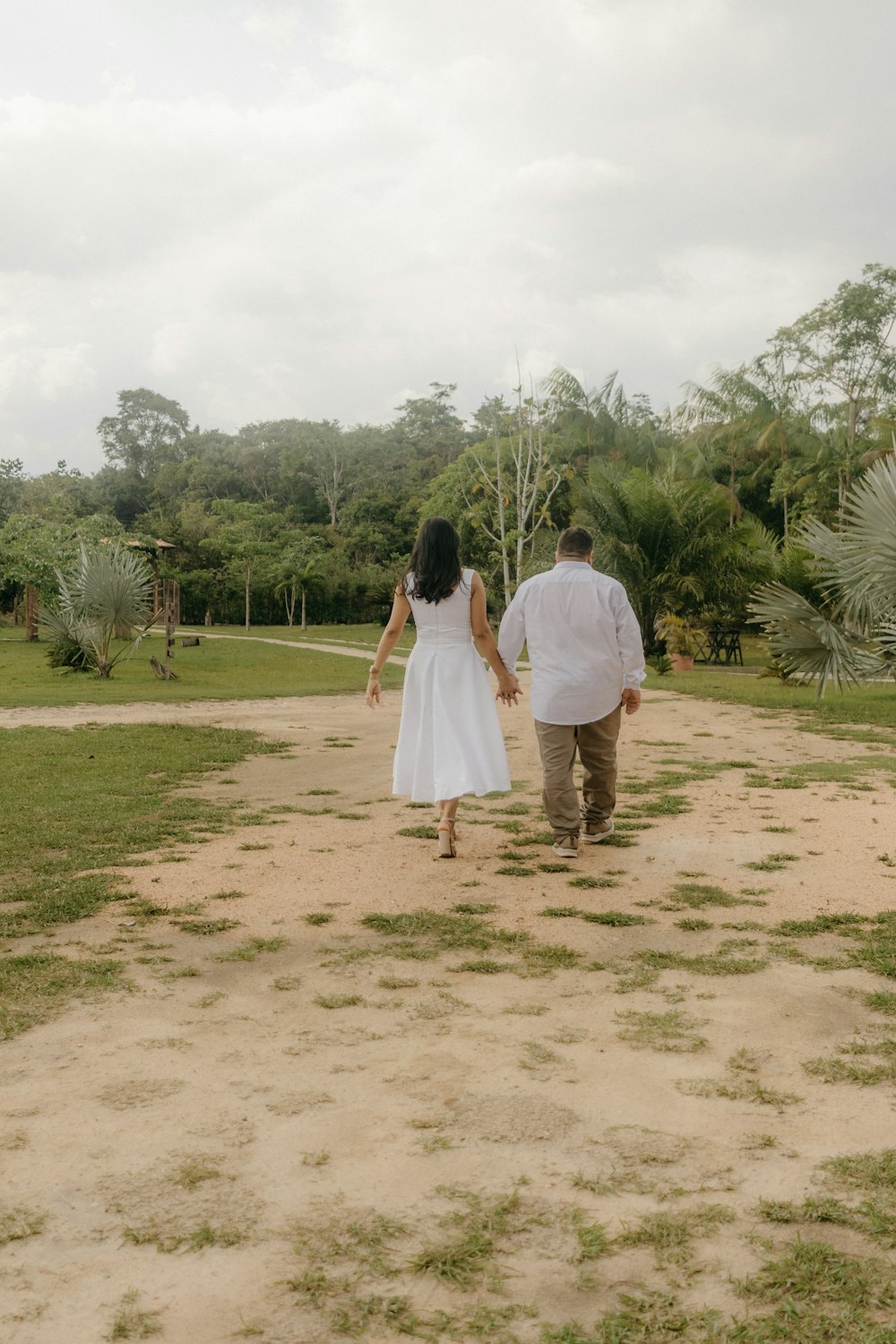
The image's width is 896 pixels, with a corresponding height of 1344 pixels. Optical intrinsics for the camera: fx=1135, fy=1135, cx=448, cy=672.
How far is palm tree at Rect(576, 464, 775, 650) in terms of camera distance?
28062mm

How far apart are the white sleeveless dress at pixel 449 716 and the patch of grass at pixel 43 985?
2345mm

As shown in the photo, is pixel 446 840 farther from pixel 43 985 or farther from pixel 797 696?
pixel 797 696

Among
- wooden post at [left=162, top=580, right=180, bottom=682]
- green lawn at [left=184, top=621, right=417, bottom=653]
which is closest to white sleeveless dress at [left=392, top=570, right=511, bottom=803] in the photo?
wooden post at [left=162, top=580, right=180, bottom=682]

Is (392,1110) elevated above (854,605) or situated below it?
below

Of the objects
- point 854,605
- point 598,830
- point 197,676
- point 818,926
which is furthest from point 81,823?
point 197,676

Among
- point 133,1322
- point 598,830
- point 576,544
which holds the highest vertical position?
point 576,544

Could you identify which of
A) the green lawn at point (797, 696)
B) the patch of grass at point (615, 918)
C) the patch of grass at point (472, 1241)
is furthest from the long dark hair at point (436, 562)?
the green lawn at point (797, 696)

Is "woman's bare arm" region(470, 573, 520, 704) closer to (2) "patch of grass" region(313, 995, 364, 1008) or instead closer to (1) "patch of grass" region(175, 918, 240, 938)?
(1) "patch of grass" region(175, 918, 240, 938)

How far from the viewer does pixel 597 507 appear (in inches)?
1144

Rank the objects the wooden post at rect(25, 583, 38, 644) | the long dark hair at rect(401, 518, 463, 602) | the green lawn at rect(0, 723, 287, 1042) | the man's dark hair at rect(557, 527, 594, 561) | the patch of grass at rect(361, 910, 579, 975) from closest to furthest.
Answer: the green lawn at rect(0, 723, 287, 1042) < the patch of grass at rect(361, 910, 579, 975) < the long dark hair at rect(401, 518, 463, 602) < the man's dark hair at rect(557, 527, 594, 561) < the wooden post at rect(25, 583, 38, 644)

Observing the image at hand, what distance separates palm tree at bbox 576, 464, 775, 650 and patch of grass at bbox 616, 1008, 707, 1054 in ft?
80.5

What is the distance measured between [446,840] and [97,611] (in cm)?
1704

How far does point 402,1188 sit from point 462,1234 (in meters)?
0.24

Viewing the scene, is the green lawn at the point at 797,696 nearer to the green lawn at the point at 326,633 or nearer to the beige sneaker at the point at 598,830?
the beige sneaker at the point at 598,830
